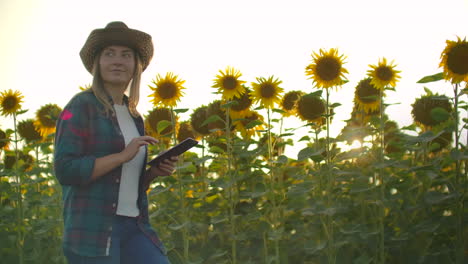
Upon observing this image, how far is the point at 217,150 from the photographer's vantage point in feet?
13.9

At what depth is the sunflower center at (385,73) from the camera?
4281 millimetres

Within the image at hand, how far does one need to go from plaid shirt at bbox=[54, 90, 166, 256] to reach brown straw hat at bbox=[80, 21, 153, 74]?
394mm

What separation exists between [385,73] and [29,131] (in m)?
4.05

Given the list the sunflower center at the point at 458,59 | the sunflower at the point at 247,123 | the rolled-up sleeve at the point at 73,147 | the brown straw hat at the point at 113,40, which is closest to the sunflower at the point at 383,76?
the sunflower center at the point at 458,59

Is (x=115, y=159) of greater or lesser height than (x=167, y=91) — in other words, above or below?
below

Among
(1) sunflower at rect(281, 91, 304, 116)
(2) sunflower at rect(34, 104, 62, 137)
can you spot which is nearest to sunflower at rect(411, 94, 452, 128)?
(1) sunflower at rect(281, 91, 304, 116)

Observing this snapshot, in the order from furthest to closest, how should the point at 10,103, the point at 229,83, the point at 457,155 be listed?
1. the point at 10,103
2. the point at 229,83
3. the point at 457,155

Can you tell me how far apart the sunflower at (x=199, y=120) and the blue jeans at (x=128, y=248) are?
183cm

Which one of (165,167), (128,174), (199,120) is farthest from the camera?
(199,120)

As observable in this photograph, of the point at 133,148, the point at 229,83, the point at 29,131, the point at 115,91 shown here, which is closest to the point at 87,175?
the point at 133,148

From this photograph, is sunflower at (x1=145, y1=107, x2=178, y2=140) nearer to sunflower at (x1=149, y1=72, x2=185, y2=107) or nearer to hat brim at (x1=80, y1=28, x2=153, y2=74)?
sunflower at (x1=149, y1=72, x2=185, y2=107)

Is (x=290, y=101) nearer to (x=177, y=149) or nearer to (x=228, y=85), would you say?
(x=228, y=85)

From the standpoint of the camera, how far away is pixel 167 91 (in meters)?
4.29

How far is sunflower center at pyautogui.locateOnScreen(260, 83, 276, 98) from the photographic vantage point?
169 inches
